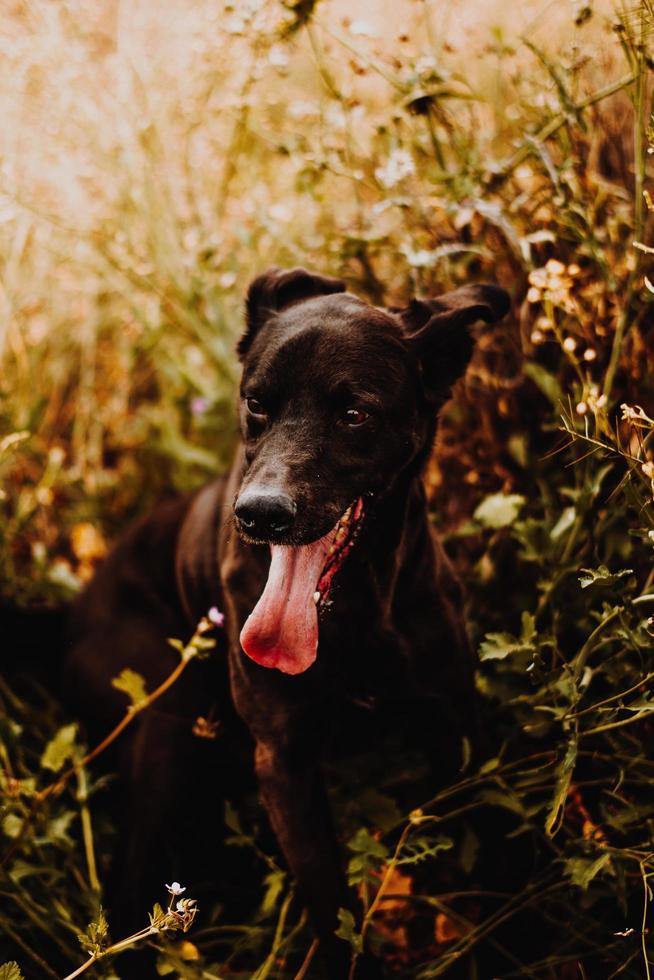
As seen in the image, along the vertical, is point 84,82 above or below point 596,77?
above

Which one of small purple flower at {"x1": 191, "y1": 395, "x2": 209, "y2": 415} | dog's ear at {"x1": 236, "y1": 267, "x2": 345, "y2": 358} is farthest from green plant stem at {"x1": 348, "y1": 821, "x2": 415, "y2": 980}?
small purple flower at {"x1": 191, "y1": 395, "x2": 209, "y2": 415}

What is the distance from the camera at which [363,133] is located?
3941mm

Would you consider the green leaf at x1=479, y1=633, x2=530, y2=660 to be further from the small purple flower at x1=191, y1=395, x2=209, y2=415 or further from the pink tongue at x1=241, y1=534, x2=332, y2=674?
the small purple flower at x1=191, y1=395, x2=209, y2=415

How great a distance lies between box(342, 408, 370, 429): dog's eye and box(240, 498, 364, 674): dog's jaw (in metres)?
0.18

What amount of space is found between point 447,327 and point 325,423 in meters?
0.42

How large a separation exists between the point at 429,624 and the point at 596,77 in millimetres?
2322

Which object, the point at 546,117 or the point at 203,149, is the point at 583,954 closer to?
the point at 546,117

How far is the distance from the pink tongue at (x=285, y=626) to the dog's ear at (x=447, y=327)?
59 centimetres

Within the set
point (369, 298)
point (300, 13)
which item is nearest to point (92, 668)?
point (369, 298)

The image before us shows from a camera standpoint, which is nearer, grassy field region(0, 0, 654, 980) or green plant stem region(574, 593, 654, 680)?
green plant stem region(574, 593, 654, 680)

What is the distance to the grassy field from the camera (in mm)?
2062

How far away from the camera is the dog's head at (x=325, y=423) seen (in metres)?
1.87

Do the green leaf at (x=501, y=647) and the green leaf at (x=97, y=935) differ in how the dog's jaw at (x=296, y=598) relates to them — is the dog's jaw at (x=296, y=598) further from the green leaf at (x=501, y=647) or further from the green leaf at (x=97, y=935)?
the green leaf at (x=97, y=935)

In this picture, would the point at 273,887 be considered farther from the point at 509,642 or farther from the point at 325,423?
the point at 325,423
